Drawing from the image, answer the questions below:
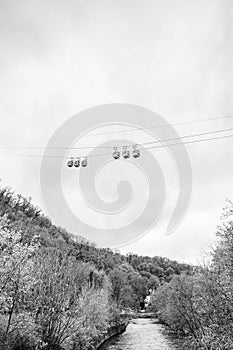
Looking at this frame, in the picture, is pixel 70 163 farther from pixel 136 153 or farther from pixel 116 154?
pixel 136 153

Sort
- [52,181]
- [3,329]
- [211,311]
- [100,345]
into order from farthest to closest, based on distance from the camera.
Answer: [100,345] < [52,181] < [3,329] < [211,311]

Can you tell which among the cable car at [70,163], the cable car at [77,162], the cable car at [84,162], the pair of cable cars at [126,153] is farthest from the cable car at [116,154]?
the cable car at [70,163]

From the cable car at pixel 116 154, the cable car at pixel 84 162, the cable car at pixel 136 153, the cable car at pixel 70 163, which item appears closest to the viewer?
the cable car at pixel 136 153

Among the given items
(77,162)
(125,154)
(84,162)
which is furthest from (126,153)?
(77,162)

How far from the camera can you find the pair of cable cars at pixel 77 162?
582 inches

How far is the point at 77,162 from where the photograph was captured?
14898 millimetres

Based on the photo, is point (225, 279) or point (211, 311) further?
point (211, 311)

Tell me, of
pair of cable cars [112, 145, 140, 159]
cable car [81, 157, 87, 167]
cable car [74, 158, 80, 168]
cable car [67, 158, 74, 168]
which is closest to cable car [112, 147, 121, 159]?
pair of cable cars [112, 145, 140, 159]

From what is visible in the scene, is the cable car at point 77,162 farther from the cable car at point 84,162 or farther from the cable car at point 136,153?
the cable car at point 136,153

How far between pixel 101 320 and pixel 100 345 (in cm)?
196

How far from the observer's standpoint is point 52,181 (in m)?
24.0

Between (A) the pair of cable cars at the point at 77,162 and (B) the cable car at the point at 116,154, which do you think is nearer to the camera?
(B) the cable car at the point at 116,154

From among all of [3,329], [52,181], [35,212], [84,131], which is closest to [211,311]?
[3,329]

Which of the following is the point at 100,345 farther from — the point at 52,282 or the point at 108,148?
the point at 108,148
